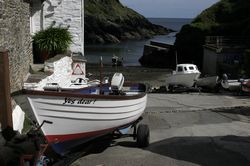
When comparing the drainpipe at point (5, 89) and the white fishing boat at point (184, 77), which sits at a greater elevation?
the drainpipe at point (5, 89)

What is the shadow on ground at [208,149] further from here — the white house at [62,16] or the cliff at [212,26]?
the cliff at [212,26]

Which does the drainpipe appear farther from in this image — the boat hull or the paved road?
the paved road

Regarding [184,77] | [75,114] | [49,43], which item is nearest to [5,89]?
[75,114]

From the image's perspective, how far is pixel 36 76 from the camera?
51.1ft

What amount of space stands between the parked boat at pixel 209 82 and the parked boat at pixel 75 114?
22.4m

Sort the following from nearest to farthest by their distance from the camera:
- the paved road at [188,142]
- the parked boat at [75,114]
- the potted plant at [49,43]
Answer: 1. the parked boat at [75,114]
2. the paved road at [188,142]
3. the potted plant at [49,43]

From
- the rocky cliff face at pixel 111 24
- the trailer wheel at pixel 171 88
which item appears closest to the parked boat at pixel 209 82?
the trailer wheel at pixel 171 88

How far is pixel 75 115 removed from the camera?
32.0 feet

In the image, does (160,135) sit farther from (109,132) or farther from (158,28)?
(158,28)

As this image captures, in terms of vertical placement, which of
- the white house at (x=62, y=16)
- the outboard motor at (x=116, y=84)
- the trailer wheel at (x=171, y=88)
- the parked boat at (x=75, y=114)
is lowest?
the trailer wheel at (x=171, y=88)

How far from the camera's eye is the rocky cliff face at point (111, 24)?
120688mm

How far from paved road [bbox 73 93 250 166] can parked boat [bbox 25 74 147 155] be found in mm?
711

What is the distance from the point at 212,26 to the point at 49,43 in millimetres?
48504

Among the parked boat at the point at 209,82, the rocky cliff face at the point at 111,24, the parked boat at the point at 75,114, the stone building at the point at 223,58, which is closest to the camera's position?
the parked boat at the point at 75,114
